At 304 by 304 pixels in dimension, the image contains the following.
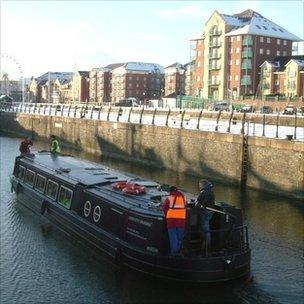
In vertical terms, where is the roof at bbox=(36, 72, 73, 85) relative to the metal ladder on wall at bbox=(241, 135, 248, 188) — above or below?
above

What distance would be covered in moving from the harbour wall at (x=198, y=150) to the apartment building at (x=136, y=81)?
86128mm

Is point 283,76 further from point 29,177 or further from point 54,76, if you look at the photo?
point 54,76

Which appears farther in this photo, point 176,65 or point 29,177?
point 176,65

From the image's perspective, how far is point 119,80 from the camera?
13650cm

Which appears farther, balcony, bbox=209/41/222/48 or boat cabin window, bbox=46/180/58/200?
balcony, bbox=209/41/222/48

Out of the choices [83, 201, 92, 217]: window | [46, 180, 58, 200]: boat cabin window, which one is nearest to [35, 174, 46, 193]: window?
[46, 180, 58, 200]: boat cabin window

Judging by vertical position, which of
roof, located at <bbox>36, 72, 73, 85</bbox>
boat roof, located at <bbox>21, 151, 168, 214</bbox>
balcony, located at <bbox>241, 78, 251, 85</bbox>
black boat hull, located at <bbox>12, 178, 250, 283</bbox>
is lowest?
black boat hull, located at <bbox>12, 178, 250, 283</bbox>

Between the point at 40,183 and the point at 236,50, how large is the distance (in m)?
77.3

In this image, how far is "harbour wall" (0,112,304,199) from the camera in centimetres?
2333

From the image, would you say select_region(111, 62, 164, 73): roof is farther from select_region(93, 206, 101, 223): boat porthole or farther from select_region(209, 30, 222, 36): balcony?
select_region(93, 206, 101, 223): boat porthole

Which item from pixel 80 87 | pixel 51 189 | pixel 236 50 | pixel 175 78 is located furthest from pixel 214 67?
pixel 51 189

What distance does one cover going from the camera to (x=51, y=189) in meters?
16.9

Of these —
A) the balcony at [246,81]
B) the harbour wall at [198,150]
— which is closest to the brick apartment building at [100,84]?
the balcony at [246,81]

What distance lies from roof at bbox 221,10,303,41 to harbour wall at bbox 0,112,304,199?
50.6 metres
